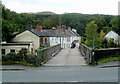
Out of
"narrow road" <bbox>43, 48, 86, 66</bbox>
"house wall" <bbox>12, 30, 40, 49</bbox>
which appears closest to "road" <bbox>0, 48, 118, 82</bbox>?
"narrow road" <bbox>43, 48, 86, 66</bbox>

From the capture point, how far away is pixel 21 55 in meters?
22.7

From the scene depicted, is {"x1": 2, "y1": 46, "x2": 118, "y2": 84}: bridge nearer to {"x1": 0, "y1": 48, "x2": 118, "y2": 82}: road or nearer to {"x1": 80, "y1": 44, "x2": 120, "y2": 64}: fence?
{"x1": 0, "y1": 48, "x2": 118, "y2": 82}: road

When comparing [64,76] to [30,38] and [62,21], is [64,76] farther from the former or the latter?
[62,21]

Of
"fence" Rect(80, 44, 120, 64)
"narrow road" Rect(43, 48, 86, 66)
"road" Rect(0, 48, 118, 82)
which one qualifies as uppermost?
"fence" Rect(80, 44, 120, 64)

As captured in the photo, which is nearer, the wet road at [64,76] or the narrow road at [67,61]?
the wet road at [64,76]

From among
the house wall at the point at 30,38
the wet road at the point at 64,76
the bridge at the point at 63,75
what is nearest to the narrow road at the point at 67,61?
the bridge at the point at 63,75

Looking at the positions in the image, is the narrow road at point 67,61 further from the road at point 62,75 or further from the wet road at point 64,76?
the wet road at point 64,76

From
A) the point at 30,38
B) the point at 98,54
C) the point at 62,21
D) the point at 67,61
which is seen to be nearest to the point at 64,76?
the point at 98,54

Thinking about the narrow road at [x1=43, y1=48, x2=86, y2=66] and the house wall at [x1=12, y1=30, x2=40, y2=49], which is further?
the house wall at [x1=12, y1=30, x2=40, y2=49]

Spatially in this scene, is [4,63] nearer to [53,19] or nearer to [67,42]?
[67,42]

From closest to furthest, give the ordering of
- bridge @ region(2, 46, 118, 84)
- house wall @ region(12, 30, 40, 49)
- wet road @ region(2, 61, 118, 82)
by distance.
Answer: bridge @ region(2, 46, 118, 84)
wet road @ region(2, 61, 118, 82)
house wall @ region(12, 30, 40, 49)

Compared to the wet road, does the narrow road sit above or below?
below

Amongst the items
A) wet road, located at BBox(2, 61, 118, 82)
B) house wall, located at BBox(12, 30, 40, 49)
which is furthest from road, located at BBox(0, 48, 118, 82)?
house wall, located at BBox(12, 30, 40, 49)

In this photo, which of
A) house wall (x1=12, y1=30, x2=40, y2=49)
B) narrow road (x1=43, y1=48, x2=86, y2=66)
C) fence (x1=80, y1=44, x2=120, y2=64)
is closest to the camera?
fence (x1=80, y1=44, x2=120, y2=64)
